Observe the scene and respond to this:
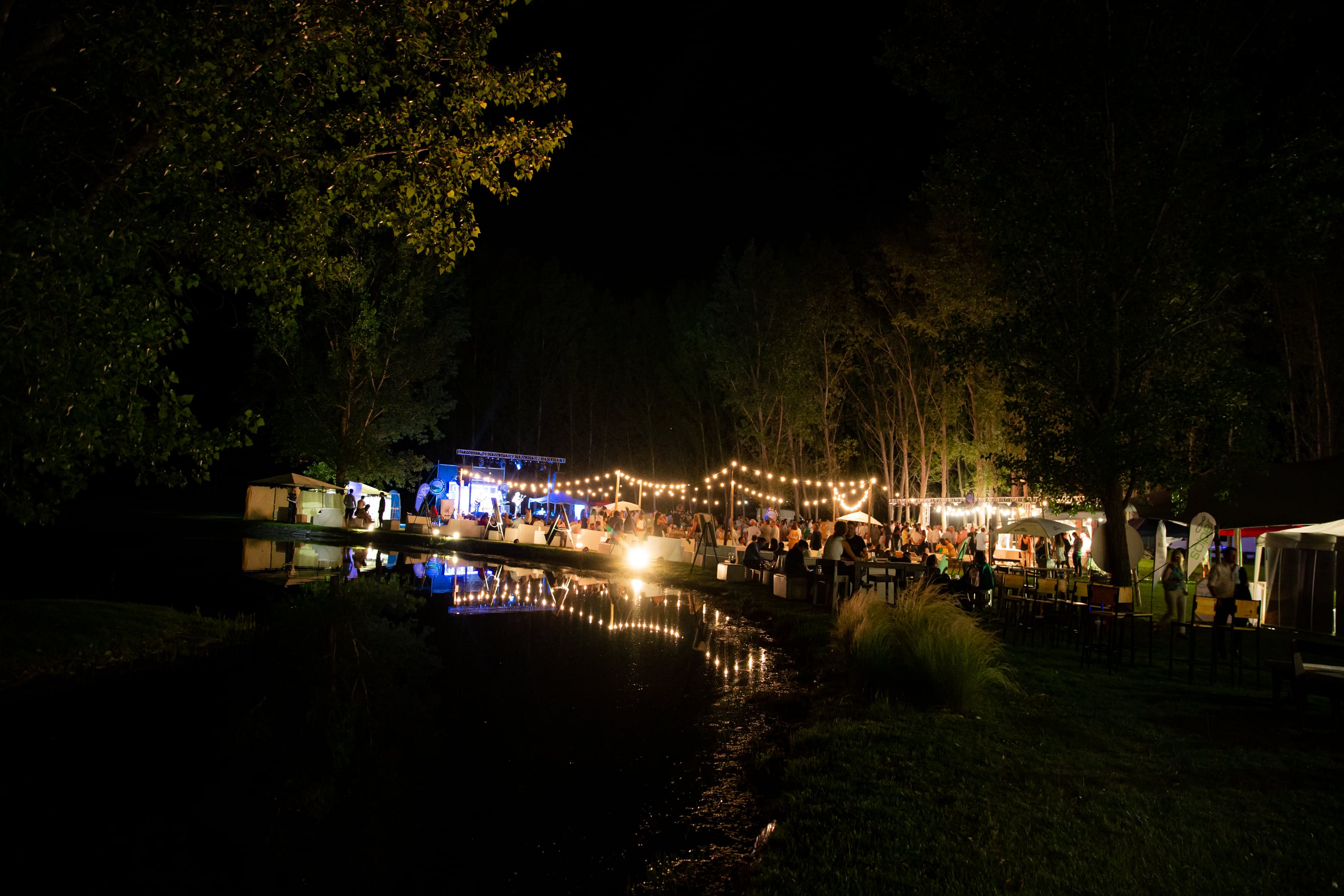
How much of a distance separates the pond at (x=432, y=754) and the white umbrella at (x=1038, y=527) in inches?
465

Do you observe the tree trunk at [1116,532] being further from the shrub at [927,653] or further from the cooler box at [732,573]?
the cooler box at [732,573]

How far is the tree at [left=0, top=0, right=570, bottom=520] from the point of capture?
6.69 m

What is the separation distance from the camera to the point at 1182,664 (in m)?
10.5

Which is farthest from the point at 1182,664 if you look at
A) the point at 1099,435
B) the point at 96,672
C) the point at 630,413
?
the point at 630,413

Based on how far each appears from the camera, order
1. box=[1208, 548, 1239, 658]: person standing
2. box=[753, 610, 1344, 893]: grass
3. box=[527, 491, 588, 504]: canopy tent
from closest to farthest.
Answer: box=[753, 610, 1344, 893]: grass
box=[1208, 548, 1239, 658]: person standing
box=[527, 491, 588, 504]: canopy tent

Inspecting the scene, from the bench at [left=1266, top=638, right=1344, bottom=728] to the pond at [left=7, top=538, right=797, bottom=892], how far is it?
15.2ft

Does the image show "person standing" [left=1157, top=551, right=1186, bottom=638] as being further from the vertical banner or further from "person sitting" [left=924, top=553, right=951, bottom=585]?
the vertical banner

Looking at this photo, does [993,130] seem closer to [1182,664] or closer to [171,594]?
[1182,664]

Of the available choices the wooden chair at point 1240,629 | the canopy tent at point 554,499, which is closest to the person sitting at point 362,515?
the canopy tent at point 554,499

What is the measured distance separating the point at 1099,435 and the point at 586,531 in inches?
717

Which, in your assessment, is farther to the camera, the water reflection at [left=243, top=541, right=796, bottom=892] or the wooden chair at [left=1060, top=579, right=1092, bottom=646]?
the wooden chair at [left=1060, top=579, right=1092, bottom=646]

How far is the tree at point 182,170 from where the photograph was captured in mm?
6691

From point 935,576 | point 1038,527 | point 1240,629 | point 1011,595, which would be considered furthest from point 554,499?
point 1240,629

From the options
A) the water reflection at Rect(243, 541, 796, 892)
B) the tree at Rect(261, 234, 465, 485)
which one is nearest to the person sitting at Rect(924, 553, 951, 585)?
the water reflection at Rect(243, 541, 796, 892)
